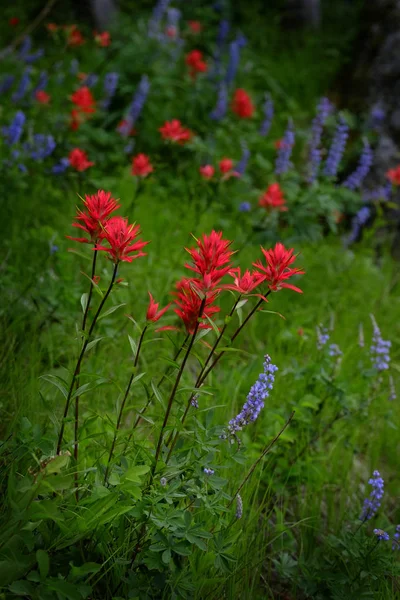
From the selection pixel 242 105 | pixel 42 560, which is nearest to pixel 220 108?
pixel 242 105

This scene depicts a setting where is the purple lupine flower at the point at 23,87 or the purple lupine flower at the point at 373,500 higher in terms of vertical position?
the purple lupine flower at the point at 23,87

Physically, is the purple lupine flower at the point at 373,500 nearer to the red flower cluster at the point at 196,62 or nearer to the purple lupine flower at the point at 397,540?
the purple lupine flower at the point at 397,540

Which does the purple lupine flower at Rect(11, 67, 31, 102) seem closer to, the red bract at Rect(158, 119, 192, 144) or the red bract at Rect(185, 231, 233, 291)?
the red bract at Rect(158, 119, 192, 144)

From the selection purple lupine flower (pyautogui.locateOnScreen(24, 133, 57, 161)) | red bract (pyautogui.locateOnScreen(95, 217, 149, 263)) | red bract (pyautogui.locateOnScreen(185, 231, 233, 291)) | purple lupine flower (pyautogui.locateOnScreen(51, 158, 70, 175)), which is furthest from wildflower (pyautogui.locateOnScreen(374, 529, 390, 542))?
purple lupine flower (pyautogui.locateOnScreen(24, 133, 57, 161))

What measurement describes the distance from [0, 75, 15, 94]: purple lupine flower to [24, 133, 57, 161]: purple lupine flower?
886 mm

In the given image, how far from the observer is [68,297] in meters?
2.45

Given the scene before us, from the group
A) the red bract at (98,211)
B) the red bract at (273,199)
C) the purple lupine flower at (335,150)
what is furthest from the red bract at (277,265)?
the purple lupine flower at (335,150)

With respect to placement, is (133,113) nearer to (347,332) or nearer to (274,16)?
(347,332)

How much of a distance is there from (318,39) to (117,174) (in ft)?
13.1

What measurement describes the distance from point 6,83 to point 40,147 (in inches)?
43.9

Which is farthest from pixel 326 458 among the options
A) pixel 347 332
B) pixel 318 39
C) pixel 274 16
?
pixel 274 16

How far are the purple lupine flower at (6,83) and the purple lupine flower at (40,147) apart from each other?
89 cm

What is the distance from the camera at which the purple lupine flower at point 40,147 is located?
11.3 feet

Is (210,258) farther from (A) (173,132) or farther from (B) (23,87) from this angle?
(B) (23,87)
